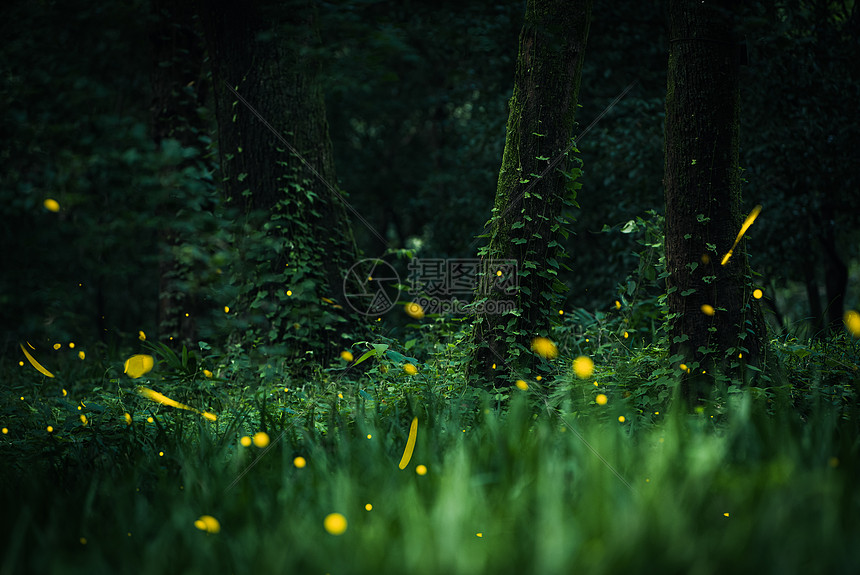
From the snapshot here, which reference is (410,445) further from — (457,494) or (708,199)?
(708,199)

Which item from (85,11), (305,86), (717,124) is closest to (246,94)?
(305,86)

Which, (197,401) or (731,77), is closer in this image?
(731,77)

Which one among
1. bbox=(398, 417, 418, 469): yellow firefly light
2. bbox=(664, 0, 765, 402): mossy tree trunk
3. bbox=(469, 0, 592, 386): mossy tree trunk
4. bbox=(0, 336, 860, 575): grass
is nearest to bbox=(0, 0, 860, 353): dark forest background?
bbox=(664, 0, 765, 402): mossy tree trunk

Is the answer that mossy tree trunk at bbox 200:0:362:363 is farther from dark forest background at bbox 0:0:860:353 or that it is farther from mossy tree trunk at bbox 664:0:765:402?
mossy tree trunk at bbox 664:0:765:402

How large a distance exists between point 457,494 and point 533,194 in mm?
2596

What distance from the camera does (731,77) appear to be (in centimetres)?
400

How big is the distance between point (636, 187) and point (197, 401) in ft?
21.5

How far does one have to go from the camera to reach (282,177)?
5.70 m

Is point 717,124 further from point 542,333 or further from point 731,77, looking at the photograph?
point 542,333

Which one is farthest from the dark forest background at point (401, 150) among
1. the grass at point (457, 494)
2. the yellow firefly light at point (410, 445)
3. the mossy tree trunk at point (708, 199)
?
the yellow firefly light at point (410, 445)

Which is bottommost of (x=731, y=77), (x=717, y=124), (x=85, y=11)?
(x=717, y=124)

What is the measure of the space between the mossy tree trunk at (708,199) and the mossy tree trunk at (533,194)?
0.72 metres

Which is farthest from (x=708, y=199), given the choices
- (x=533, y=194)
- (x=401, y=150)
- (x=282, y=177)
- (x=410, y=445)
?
(x=401, y=150)

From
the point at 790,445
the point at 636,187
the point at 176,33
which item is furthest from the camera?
the point at 636,187
